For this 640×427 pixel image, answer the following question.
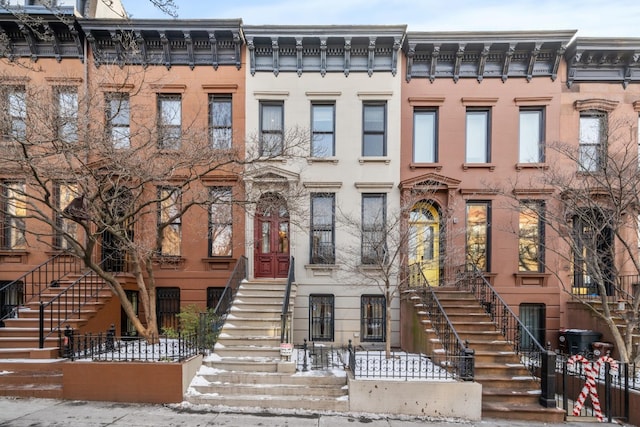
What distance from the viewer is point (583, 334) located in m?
11.9

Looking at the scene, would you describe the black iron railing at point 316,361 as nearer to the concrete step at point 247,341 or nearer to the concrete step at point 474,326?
Answer: the concrete step at point 247,341

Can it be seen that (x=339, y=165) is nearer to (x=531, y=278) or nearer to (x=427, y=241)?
(x=427, y=241)

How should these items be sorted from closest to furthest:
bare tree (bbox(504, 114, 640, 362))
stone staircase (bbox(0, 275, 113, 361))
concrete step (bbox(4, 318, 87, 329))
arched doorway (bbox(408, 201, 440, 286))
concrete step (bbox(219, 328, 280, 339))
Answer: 1. stone staircase (bbox(0, 275, 113, 361))
2. concrete step (bbox(219, 328, 280, 339))
3. concrete step (bbox(4, 318, 87, 329))
4. bare tree (bbox(504, 114, 640, 362))
5. arched doorway (bbox(408, 201, 440, 286))

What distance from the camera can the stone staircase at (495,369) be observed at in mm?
8336

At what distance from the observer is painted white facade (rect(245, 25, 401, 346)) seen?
1320 cm

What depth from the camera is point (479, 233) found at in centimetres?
1372

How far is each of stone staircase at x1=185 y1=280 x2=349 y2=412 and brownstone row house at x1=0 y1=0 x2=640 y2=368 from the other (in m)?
2.77

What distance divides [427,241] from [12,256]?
13.2 metres

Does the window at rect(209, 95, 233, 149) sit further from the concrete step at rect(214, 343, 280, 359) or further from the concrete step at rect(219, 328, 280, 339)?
the concrete step at rect(214, 343, 280, 359)

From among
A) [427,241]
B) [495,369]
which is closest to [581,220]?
[427,241]

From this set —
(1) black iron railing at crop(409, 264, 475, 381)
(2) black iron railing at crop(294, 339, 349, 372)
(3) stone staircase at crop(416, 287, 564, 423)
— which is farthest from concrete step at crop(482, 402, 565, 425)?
(2) black iron railing at crop(294, 339, 349, 372)

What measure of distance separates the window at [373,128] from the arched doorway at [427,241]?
93.0 inches

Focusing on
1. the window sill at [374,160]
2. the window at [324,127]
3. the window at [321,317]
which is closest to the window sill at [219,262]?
the window at [321,317]

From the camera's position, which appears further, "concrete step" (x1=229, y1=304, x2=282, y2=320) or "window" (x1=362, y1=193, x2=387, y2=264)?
"window" (x1=362, y1=193, x2=387, y2=264)
